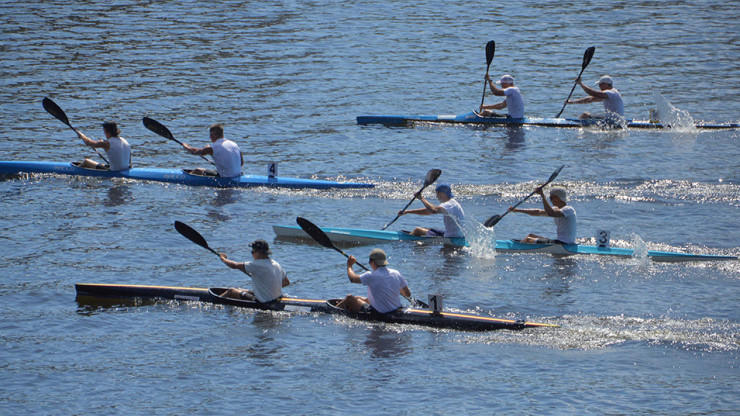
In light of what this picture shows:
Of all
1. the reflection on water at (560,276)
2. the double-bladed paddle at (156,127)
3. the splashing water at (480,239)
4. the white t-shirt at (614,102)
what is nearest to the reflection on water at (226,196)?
the double-bladed paddle at (156,127)

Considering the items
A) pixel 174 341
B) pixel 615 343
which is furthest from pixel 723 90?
pixel 174 341

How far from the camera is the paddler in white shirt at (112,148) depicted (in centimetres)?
2148

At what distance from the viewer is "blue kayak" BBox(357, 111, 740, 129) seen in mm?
26125

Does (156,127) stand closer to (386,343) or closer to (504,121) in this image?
(504,121)

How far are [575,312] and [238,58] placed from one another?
2166cm

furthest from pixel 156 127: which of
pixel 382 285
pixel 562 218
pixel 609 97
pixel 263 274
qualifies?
pixel 609 97

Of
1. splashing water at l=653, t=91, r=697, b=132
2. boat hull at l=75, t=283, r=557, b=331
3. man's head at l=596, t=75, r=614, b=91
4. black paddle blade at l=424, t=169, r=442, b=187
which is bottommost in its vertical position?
boat hull at l=75, t=283, r=557, b=331

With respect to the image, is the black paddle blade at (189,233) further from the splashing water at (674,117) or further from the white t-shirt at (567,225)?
the splashing water at (674,117)

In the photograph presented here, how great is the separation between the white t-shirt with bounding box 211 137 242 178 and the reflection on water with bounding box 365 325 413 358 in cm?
812

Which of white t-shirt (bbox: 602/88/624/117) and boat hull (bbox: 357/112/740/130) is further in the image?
boat hull (bbox: 357/112/740/130)

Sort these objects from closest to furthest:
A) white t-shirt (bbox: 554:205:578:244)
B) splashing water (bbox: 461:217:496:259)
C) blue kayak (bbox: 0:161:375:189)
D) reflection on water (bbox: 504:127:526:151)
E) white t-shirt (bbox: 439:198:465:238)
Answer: white t-shirt (bbox: 554:205:578:244), splashing water (bbox: 461:217:496:259), white t-shirt (bbox: 439:198:465:238), blue kayak (bbox: 0:161:375:189), reflection on water (bbox: 504:127:526:151)

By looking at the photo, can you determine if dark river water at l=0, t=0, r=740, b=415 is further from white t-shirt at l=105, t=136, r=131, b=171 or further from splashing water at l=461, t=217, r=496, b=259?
white t-shirt at l=105, t=136, r=131, b=171

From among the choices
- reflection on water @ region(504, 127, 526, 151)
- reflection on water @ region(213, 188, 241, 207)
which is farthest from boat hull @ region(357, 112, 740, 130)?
reflection on water @ region(213, 188, 241, 207)

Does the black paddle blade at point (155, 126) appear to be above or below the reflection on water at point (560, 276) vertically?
above
